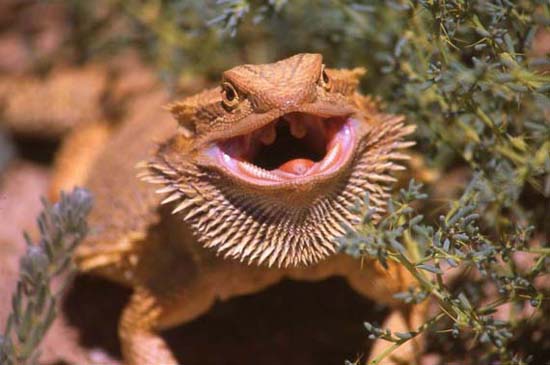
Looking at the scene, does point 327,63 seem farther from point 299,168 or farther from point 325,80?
point 299,168

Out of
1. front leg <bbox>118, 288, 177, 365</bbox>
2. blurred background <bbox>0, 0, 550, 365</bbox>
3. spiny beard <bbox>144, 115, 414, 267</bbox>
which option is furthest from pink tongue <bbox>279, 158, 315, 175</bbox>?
front leg <bbox>118, 288, 177, 365</bbox>

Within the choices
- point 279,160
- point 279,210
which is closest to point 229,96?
point 279,160

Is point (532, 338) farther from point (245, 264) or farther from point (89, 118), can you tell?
point (89, 118)

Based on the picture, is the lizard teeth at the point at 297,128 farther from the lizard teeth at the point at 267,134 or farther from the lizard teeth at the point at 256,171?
the lizard teeth at the point at 256,171

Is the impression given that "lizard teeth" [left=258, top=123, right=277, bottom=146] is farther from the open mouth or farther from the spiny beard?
the spiny beard

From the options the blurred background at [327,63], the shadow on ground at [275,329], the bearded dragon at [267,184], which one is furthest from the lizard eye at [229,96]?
the shadow on ground at [275,329]

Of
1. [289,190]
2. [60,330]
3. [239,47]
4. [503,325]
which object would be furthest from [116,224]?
[503,325]
